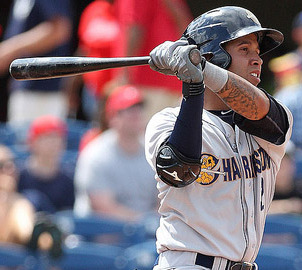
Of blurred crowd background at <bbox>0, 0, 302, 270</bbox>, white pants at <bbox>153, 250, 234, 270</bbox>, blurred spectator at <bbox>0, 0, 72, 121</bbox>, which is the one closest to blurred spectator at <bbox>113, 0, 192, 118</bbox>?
blurred crowd background at <bbox>0, 0, 302, 270</bbox>

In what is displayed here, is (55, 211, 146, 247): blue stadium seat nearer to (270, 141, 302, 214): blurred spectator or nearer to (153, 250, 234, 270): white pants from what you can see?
(270, 141, 302, 214): blurred spectator

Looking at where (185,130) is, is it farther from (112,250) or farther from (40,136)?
(40,136)

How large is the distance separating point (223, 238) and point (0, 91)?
275 inches

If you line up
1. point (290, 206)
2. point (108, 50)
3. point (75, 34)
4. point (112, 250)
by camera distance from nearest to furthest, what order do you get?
point (112, 250) < point (290, 206) < point (108, 50) < point (75, 34)

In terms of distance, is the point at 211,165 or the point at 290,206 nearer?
the point at 211,165

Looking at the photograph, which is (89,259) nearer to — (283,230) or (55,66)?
(283,230)

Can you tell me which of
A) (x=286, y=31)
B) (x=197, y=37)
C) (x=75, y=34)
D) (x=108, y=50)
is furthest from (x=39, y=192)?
(x=286, y=31)

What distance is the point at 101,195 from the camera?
5547 mm

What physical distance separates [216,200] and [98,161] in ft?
9.75

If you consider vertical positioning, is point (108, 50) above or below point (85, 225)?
above

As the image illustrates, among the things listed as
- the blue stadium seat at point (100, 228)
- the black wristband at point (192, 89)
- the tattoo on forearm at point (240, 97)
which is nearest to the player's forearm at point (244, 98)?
the tattoo on forearm at point (240, 97)

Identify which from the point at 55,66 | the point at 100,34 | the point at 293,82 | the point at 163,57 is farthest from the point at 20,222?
the point at 293,82

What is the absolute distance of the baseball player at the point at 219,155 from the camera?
2.61m

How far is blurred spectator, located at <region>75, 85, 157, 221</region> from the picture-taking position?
5566 mm
